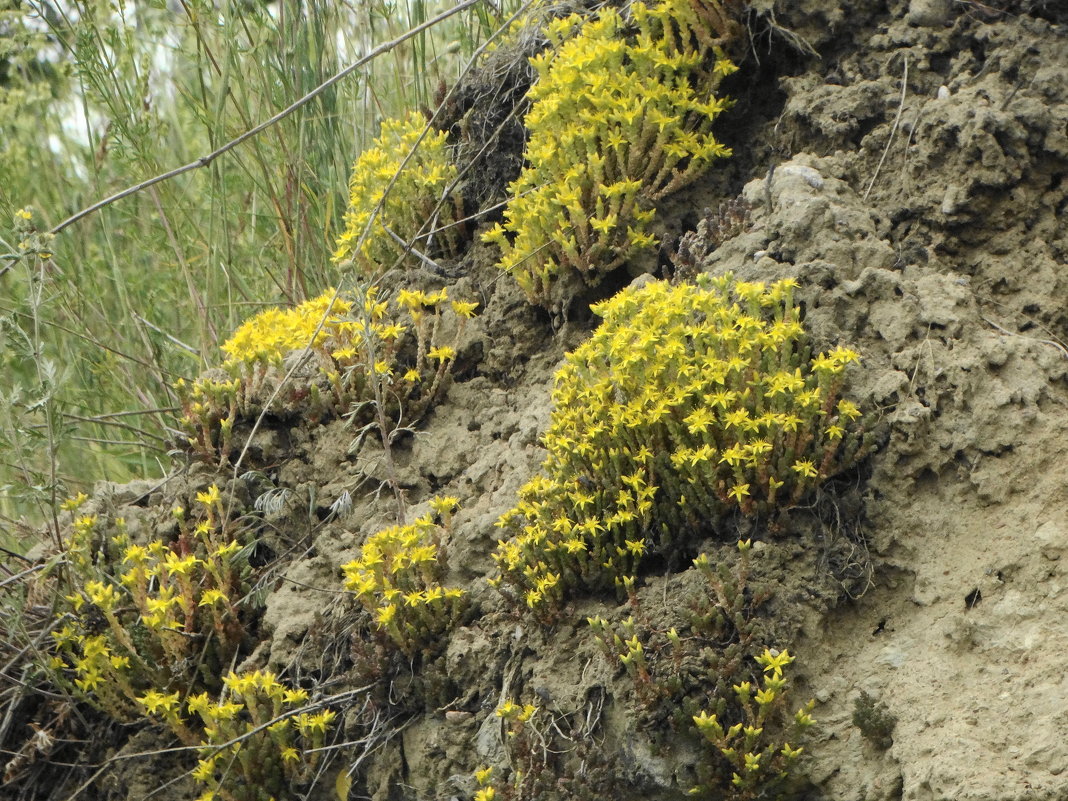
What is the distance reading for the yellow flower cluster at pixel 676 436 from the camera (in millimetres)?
3361

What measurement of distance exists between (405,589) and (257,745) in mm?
682

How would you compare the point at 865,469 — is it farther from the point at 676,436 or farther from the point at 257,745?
the point at 257,745

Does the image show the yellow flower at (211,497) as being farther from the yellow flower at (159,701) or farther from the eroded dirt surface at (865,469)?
the yellow flower at (159,701)

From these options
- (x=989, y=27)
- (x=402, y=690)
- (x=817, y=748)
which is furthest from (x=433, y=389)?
(x=989, y=27)

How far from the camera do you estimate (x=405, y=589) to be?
366cm

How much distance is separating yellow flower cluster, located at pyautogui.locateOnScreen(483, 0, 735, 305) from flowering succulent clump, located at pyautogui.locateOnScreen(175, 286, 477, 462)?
0.44 meters

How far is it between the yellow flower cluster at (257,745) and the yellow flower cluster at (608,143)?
1.77m

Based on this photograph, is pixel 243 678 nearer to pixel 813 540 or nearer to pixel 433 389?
pixel 433 389

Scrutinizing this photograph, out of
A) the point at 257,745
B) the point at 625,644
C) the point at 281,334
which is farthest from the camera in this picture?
the point at 281,334

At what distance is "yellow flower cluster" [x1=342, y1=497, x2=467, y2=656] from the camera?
3.62 meters

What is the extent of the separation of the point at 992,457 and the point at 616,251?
5.08 ft

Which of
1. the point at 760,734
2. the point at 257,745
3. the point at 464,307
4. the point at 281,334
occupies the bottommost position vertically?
the point at 760,734

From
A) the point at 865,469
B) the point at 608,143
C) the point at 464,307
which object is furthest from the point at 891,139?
the point at 464,307

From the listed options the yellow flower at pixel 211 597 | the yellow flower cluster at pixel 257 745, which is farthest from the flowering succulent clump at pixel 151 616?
the yellow flower cluster at pixel 257 745
